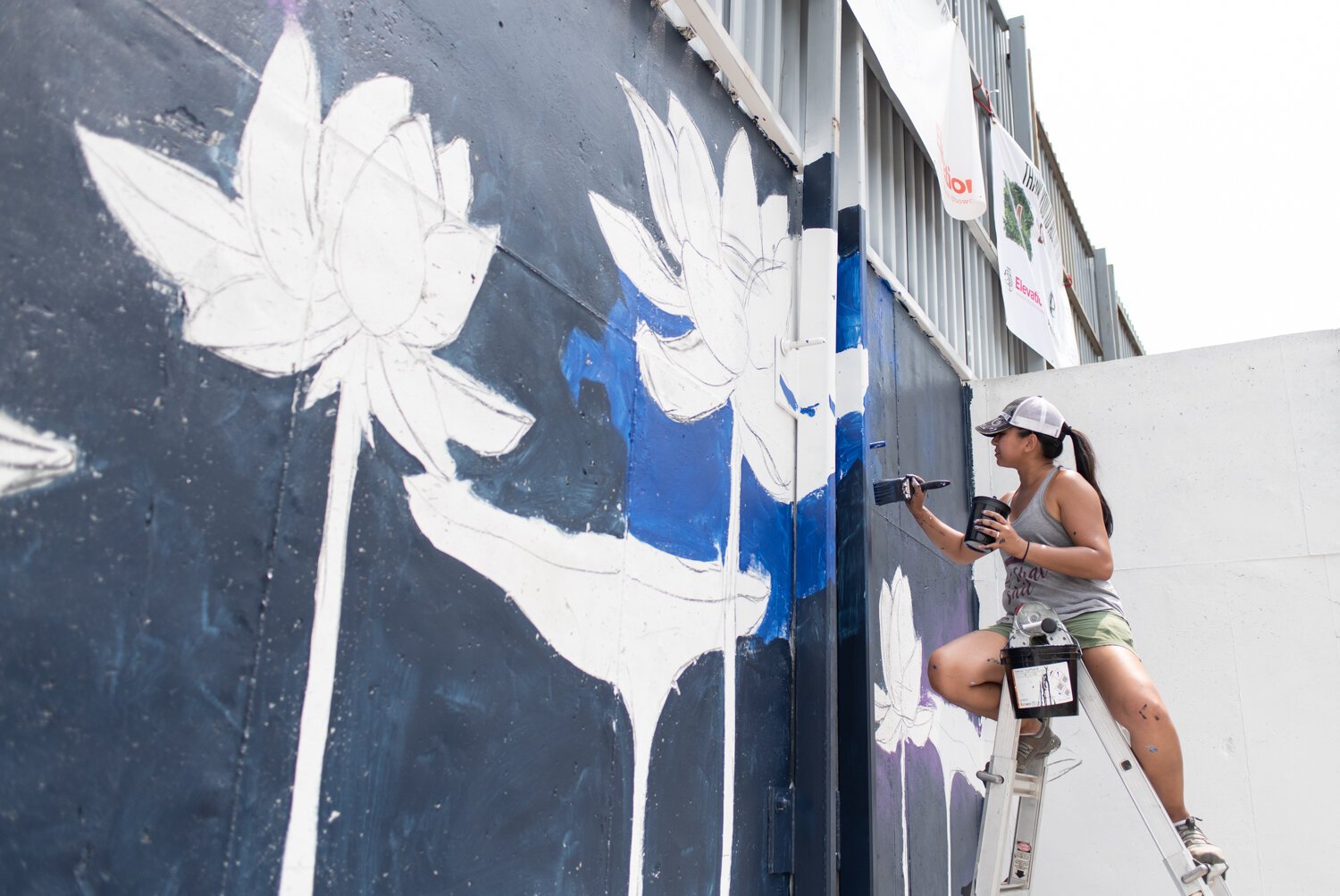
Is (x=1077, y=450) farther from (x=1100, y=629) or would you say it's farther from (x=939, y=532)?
(x=1100, y=629)

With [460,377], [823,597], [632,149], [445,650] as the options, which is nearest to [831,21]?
[632,149]

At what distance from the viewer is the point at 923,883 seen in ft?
15.0

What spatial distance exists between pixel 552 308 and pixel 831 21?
99.2 inches

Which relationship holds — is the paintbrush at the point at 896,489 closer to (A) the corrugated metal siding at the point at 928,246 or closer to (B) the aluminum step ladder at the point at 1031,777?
(B) the aluminum step ladder at the point at 1031,777

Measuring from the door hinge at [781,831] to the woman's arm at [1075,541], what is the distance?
3.62ft

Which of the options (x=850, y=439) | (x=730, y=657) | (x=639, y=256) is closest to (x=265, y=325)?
(x=639, y=256)

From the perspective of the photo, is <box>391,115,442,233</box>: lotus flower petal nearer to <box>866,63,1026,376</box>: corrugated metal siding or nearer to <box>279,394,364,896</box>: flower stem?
<box>279,394,364,896</box>: flower stem

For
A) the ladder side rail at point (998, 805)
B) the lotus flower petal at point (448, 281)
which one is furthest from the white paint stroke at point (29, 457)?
the ladder side rail at point (998, 805)

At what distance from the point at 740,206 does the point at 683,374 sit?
85 cm

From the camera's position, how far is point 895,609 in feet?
15.3

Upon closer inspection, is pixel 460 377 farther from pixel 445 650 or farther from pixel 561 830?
pixel 561 830

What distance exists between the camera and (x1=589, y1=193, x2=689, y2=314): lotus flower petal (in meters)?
2.70

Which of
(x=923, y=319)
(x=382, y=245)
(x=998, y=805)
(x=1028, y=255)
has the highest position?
(x=1028, y=255)

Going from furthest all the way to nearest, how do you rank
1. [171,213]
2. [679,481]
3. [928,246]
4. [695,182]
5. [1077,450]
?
[928,246] < [1077,450] < [695,182] < [679,481] < [171,213]
